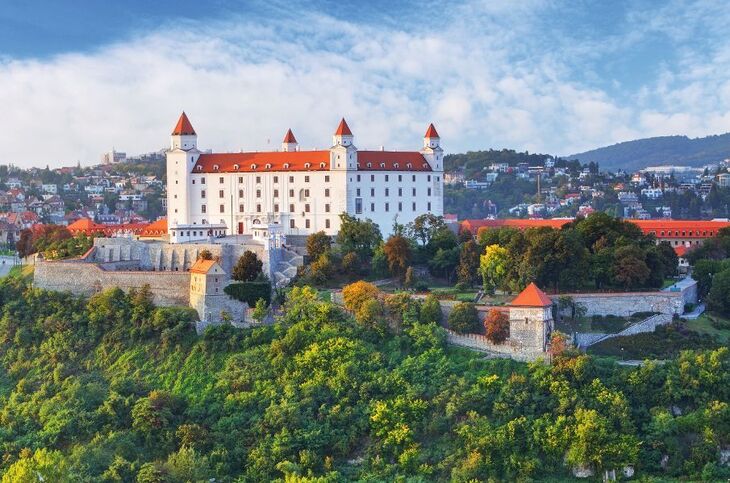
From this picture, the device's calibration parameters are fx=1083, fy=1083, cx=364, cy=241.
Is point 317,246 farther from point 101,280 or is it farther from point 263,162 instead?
point 263,162

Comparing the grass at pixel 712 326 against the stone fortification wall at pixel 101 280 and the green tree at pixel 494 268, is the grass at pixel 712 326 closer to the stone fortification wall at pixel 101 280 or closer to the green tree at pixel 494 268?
the green tree at pixel 494 268

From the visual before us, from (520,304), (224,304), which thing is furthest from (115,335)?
(520,304)

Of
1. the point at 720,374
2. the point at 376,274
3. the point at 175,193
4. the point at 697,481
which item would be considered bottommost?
the point at 697,481

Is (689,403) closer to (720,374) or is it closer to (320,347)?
(720,374)

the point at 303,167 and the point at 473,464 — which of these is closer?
the point at 473,464

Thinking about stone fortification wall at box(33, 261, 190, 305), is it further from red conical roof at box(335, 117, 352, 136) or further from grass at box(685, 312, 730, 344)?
grass at box(685, 312, 730, 344)

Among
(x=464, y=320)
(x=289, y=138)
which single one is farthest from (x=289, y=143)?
(x=464, y=320)

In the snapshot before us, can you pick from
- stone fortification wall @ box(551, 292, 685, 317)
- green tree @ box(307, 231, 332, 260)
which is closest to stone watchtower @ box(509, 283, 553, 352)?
stone fortification wall @ box(551, 292, 685, 317)
